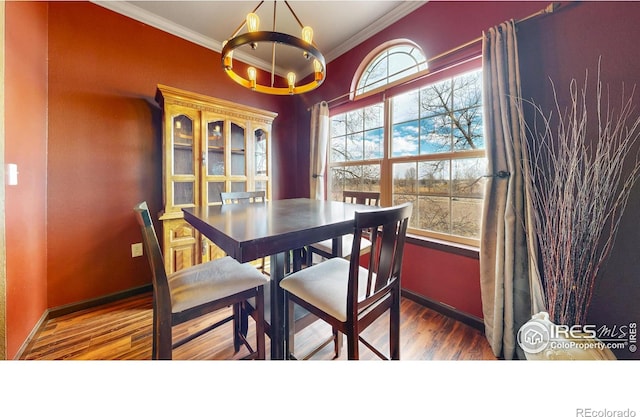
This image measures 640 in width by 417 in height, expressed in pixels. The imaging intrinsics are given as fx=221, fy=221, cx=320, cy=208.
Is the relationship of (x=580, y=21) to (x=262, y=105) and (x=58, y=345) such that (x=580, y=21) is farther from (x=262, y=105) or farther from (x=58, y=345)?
(x=58, y=345)

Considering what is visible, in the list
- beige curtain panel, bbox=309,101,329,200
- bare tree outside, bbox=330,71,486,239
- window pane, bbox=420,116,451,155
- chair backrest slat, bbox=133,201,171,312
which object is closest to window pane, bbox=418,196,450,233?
bare tree outside, bbox=330,71,486,239

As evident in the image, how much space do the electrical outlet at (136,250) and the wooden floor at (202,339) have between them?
50cm

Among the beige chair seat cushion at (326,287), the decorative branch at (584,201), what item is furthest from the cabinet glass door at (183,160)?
the decorative branch at (584,201)

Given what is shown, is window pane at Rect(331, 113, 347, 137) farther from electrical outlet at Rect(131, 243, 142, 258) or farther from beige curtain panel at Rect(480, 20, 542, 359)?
electrical outlet at Rect(131, 243, 142, 258)

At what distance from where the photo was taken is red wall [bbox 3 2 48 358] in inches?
48.9

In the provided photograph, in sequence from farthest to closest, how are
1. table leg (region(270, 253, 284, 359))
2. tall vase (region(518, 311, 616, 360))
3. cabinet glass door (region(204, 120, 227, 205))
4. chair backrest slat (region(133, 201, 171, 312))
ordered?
cabinet glass door (region(204, 120, 227, 205))
table leg (region(270, 253, 284, 359))
tall vase (region(518, 311, 616, 360))
chair backrest slat (region(133, 201, 171, 312))

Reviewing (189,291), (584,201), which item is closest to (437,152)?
(584,201)

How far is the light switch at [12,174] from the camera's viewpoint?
3.88ft

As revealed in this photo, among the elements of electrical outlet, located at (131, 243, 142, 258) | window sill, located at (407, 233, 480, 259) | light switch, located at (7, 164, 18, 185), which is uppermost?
light switch, located at (7, 164, 18, 185)

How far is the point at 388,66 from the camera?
2.24m

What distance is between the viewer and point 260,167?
263 cm

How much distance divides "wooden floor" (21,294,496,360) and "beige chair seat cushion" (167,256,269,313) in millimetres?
590

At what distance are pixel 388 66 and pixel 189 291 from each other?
2548 millimetres
